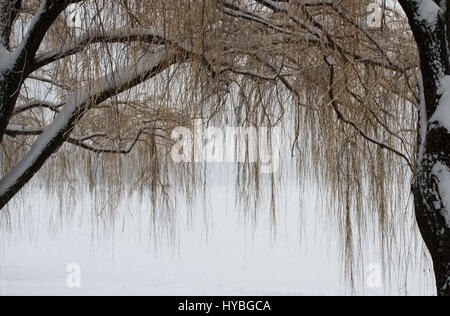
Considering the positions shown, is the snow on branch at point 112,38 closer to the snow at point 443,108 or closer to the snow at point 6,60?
the snow at point 6,60

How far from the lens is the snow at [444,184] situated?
2.66 m

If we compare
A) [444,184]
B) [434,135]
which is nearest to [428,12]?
[434,135]

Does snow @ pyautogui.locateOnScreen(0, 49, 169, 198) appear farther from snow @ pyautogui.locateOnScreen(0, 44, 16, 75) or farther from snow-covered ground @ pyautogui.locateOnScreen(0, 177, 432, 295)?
snow-covered ground @ pyautogui.locateOnScreen(0, 177, 432, 295)

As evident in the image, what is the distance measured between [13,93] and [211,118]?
1200 millimetres

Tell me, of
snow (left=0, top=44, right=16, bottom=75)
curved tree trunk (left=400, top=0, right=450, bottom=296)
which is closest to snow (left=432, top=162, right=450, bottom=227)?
curved tree trunk (left=400, top=0, right=450, bottom=296)

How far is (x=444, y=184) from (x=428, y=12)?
0.70m

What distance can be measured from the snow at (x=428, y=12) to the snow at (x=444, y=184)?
574 mm

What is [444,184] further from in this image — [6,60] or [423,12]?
[6,60]

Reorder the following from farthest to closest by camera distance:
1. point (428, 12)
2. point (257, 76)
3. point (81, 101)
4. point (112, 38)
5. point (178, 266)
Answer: point (178, 266), point (257, 76), point (81, 101), point (112, 38), point (428, 12)

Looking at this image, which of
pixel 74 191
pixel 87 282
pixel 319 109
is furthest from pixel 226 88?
pixel 87 282

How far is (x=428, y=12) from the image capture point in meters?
2.79

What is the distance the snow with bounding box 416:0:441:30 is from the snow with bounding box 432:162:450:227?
57 centimetres

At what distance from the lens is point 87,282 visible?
311 inches
